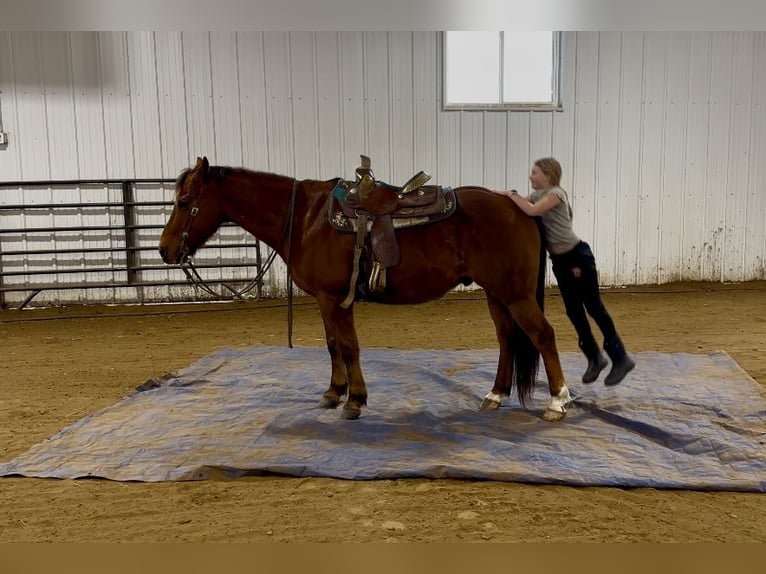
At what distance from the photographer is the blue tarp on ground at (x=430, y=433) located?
8.58 feet

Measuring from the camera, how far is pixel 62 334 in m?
6.23

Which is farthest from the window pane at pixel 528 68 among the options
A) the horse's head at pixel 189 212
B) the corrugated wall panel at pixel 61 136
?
the horse's head at pixel 189 212

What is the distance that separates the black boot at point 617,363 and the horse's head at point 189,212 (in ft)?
7.72

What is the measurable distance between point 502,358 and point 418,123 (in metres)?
5.23

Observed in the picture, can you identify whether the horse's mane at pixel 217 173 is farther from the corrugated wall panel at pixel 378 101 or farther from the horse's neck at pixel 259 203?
the corrugated wall panel at pixel 378 101

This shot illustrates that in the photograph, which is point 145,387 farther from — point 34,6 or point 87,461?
point 34,6

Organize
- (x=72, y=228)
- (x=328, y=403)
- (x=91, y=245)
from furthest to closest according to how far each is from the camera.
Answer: (x=91, y=245), (x=72, y=228), (x=328, y=403)

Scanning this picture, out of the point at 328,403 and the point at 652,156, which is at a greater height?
the point at 652,156

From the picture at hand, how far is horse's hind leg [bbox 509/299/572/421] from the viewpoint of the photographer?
10.5 ft

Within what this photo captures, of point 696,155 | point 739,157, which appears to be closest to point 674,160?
point 696,155

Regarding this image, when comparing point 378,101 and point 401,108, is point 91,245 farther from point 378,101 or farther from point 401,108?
point 401,108

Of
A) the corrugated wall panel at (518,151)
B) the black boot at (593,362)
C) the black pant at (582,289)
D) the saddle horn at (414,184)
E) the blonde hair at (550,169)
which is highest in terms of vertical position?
the corrugated wall panel at (518,151)

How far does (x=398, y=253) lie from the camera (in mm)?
3172

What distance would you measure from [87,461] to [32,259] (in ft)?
19.7
